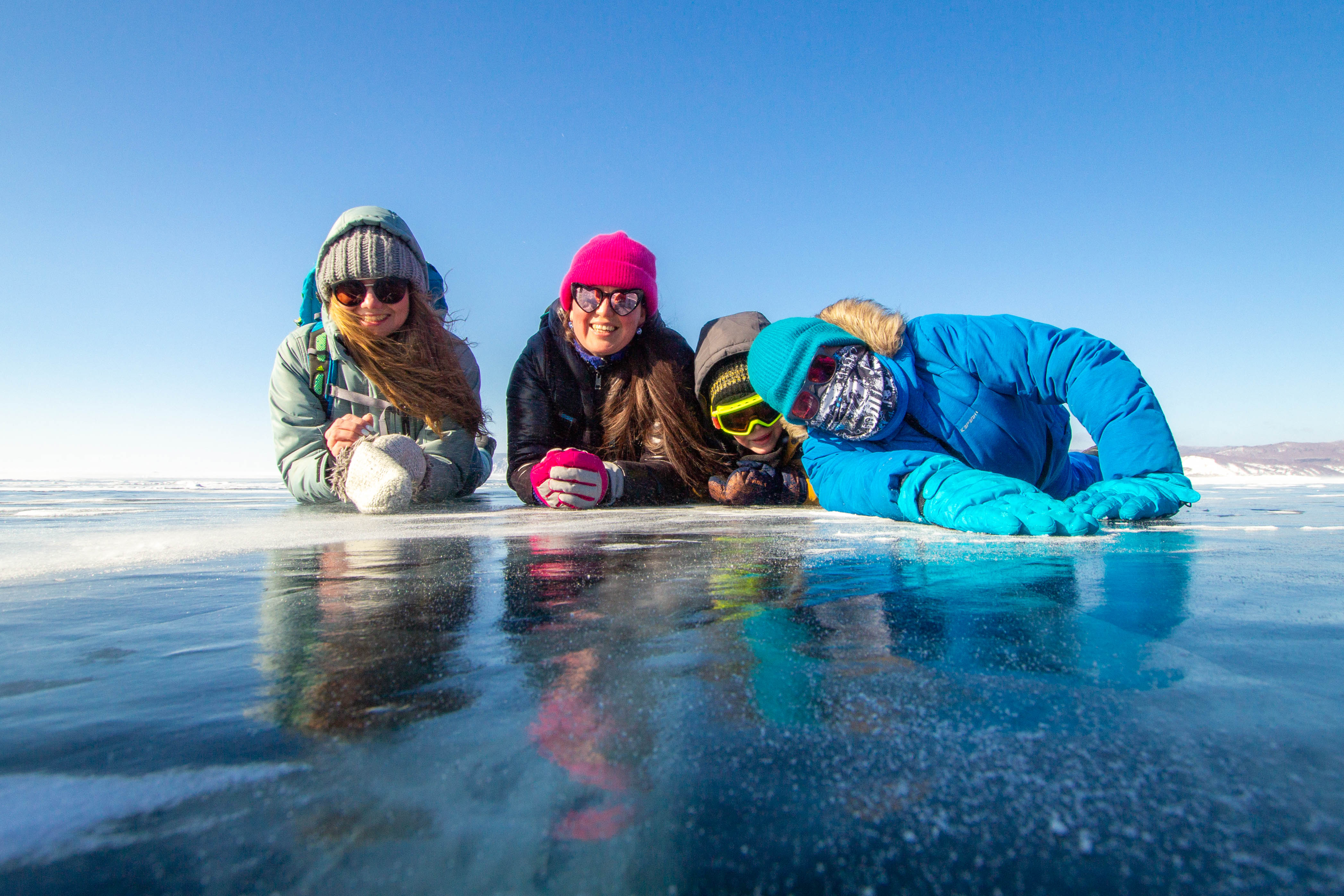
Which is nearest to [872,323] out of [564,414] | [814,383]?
[814,383]

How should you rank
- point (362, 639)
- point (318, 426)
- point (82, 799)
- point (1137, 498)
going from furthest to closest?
point (318, 426) < point (1137, 498) < point (362, 639) < point (82, 799)

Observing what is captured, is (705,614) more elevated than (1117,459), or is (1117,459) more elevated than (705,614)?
(1117,459)

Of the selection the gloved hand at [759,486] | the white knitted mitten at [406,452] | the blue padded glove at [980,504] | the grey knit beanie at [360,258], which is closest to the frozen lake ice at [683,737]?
the blue padded glove at [980,504]

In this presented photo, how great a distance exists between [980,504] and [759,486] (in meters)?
1.37

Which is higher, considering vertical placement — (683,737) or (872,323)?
(872,323)

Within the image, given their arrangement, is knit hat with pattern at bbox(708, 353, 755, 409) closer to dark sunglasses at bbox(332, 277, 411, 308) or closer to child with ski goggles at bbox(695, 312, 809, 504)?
child with ski goggles at bbox(695, 312, 809, 504)

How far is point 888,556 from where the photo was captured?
1.31 m

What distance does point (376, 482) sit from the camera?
8.70 feet

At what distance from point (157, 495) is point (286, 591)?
15.8 feet

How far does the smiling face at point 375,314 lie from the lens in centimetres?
312

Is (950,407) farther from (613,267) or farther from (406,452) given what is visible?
(406,452)

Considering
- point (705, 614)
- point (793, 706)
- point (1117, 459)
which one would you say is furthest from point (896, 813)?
point (1117, 459)

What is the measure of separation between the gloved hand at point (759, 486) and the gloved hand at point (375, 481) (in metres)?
1.31

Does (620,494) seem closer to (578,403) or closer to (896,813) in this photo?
(578,403)
